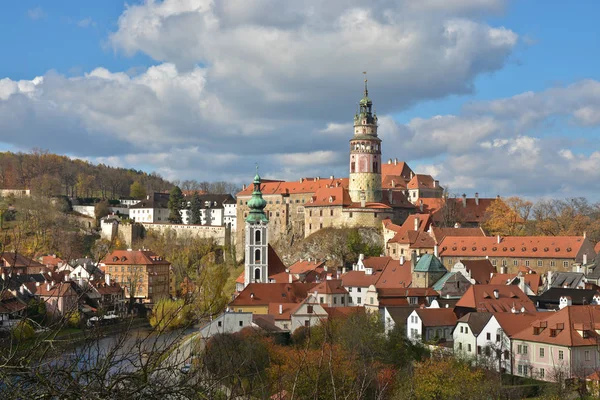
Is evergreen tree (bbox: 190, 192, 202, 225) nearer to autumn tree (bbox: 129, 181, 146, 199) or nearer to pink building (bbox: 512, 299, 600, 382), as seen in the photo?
autumn tree (bbox: 129, 181, 146, 199)

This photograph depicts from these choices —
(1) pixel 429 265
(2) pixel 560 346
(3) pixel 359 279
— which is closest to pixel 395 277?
(3) pixel 359 279

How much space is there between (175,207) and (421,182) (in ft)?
88.8

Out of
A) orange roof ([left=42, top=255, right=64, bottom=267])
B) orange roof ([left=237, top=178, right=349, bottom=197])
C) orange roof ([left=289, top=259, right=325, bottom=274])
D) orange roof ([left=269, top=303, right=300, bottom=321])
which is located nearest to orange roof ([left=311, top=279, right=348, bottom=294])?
orange roof ([left=269, top=303, right=300, bottom=321])

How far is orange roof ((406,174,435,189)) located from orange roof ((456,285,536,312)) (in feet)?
124

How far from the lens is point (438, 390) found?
81.4 feet

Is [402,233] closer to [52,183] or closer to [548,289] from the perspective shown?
[548,289]

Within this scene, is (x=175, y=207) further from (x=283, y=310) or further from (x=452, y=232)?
(x=283, y=310)

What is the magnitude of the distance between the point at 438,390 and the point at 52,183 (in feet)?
245

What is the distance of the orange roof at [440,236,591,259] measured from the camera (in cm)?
5078

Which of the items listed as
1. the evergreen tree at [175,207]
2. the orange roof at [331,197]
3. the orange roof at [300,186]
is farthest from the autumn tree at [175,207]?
the orange roof at [331,197]

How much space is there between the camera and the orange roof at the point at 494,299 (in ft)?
120

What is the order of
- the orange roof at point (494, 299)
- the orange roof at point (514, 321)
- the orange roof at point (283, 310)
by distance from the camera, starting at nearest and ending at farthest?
the orange roof at point (514, 321) → the orange roof at point (494, 299) → the orange roof at point (283, 310)

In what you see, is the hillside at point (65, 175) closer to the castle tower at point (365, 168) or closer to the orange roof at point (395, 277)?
the castle tower at point (365, 168)

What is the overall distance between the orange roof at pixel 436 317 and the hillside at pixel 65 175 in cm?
6634
